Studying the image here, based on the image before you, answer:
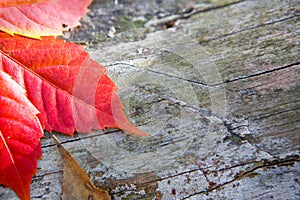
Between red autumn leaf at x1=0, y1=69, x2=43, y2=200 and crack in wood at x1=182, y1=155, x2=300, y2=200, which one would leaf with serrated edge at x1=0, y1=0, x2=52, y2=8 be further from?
crack in wood at x1=182, y1=155, x2=300, y2=200

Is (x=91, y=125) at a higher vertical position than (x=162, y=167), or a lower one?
higher

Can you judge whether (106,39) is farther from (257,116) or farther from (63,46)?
Answer: (257,116)

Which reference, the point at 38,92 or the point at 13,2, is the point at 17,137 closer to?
the point at 38,92

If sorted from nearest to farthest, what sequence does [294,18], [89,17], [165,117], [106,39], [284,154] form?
[284,154] → [165,117] → [294,18] → [106,39] → [89,17]

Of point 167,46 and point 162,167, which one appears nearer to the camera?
point 162,167

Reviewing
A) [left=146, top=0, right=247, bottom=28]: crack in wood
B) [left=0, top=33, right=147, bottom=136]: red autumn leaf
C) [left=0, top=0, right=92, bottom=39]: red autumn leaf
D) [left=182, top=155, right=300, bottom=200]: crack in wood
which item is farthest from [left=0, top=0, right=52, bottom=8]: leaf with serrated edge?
[left=182, top=155, right=300, bottom=200]: crack in wood

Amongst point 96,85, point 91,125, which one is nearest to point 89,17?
point 96,85

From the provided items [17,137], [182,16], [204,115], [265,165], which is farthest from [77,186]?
[182,16]
